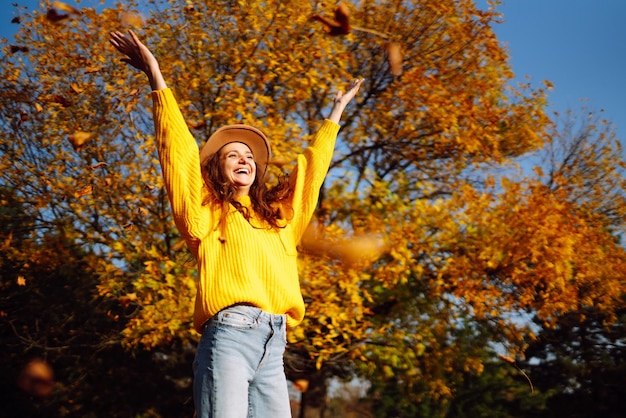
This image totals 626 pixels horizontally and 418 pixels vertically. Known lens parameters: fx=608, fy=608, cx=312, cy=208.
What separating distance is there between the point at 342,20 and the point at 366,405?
16.6 metres

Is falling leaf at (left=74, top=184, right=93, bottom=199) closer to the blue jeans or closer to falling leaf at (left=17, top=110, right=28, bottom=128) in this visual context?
falling leaf at (left=17, top=110, right=28, bottom=128)

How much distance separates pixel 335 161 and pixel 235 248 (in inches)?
299

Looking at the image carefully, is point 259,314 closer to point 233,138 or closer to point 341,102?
point 233,138

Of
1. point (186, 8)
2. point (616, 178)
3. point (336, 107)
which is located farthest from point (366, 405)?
point (336, 107)

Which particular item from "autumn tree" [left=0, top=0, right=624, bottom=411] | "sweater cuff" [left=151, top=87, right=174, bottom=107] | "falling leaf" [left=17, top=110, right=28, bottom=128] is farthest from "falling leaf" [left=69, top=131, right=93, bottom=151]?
"sweater cuff" [left=151, top=87, right=174, bottom=107]

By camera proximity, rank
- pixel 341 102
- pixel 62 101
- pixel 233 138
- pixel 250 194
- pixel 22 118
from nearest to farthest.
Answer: pixel 250 194
pixel 233 138
pixel 341 102
pixel 62 101
pixel 22 118

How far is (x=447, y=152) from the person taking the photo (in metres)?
9.53

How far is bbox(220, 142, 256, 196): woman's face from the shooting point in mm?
2500

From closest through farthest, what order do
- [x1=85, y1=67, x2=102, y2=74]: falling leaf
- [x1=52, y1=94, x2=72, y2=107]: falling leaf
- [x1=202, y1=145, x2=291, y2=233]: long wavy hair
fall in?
1. [x1=202, y1=145, x2=291, y2=233]: long wavy hair
2. [x1=85, y1=67, x2=102, y2=74]: falling leaf
3. [x1=52, y1=94, x2=72, y2=107]: falling leaf

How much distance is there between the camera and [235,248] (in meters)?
2.24

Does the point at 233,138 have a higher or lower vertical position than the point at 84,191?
higher

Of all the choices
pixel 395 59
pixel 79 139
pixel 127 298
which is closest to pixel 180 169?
pixel 79 139

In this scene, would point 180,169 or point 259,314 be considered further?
point 180,169

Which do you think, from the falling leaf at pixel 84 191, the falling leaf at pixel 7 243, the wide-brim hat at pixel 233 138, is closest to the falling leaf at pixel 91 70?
the falling leaf at pixel 84 191
